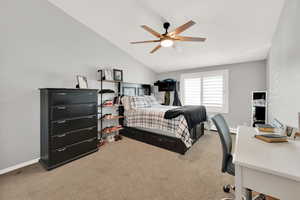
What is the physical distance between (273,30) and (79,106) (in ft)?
13.1

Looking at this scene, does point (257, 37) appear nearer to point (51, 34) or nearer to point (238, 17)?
point (238, 17)

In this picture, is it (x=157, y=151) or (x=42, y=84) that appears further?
(x=157, y=151)

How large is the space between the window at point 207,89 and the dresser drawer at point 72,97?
3427 mm

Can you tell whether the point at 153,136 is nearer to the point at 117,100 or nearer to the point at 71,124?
the point at 117,100

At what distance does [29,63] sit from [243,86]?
5.28 m

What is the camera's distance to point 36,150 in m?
2.37

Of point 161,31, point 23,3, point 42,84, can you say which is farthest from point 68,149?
point 161,31

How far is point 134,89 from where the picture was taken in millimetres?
4445

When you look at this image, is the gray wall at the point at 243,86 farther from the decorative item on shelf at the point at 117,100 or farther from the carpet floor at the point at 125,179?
the decorative item on shelf at the point at 117,100

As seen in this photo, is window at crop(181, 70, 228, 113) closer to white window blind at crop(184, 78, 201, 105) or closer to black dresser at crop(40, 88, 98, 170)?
white window blind at crop(184, 78, 201, 105)

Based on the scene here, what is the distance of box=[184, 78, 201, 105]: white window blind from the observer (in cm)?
461

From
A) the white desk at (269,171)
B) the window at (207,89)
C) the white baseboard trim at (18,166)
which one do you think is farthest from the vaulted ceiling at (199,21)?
the white baseboard trim at (18,166)

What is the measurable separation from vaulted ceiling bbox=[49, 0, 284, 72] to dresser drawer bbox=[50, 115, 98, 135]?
2210 millimetres

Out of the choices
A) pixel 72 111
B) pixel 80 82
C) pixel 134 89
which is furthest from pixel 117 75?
pixel 72 111
